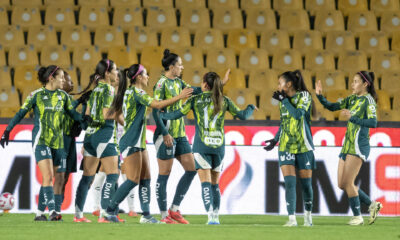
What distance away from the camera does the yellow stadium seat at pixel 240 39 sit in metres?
14.9

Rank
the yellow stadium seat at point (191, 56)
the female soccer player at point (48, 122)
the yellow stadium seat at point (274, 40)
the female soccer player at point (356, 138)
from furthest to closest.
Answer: the yellow stadium seat at point (274, 40)
the yellow stadium seat at point (191, 56)
the female soccer player at point (356, 138)
the female soccer player at point (48, 122)

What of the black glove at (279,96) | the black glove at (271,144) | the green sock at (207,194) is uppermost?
the black glove at (279,96)

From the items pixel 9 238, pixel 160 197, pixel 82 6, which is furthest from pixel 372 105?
pixel 82 6

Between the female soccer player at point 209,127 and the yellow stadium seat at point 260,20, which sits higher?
the yellow stadium seat at point 260,20

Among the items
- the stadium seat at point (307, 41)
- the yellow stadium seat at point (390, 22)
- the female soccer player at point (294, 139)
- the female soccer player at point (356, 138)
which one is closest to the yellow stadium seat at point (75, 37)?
the stadium seat at point (307, 41)

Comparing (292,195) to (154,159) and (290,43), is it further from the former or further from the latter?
(290,43)

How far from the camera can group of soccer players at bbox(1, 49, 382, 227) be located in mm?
8141

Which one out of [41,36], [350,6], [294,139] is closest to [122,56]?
[41,36]

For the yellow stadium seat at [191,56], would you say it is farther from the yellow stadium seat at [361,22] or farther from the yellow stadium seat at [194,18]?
the yellow stadium seat at [361,22]

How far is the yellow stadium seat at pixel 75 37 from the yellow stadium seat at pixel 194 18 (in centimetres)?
190

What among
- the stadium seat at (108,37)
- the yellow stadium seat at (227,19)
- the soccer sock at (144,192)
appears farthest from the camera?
the yellow stadium seat at (227,19)

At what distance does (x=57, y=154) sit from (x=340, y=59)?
7483 mm

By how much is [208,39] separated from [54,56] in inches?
114

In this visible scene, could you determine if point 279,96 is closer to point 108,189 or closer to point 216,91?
point 216,91
